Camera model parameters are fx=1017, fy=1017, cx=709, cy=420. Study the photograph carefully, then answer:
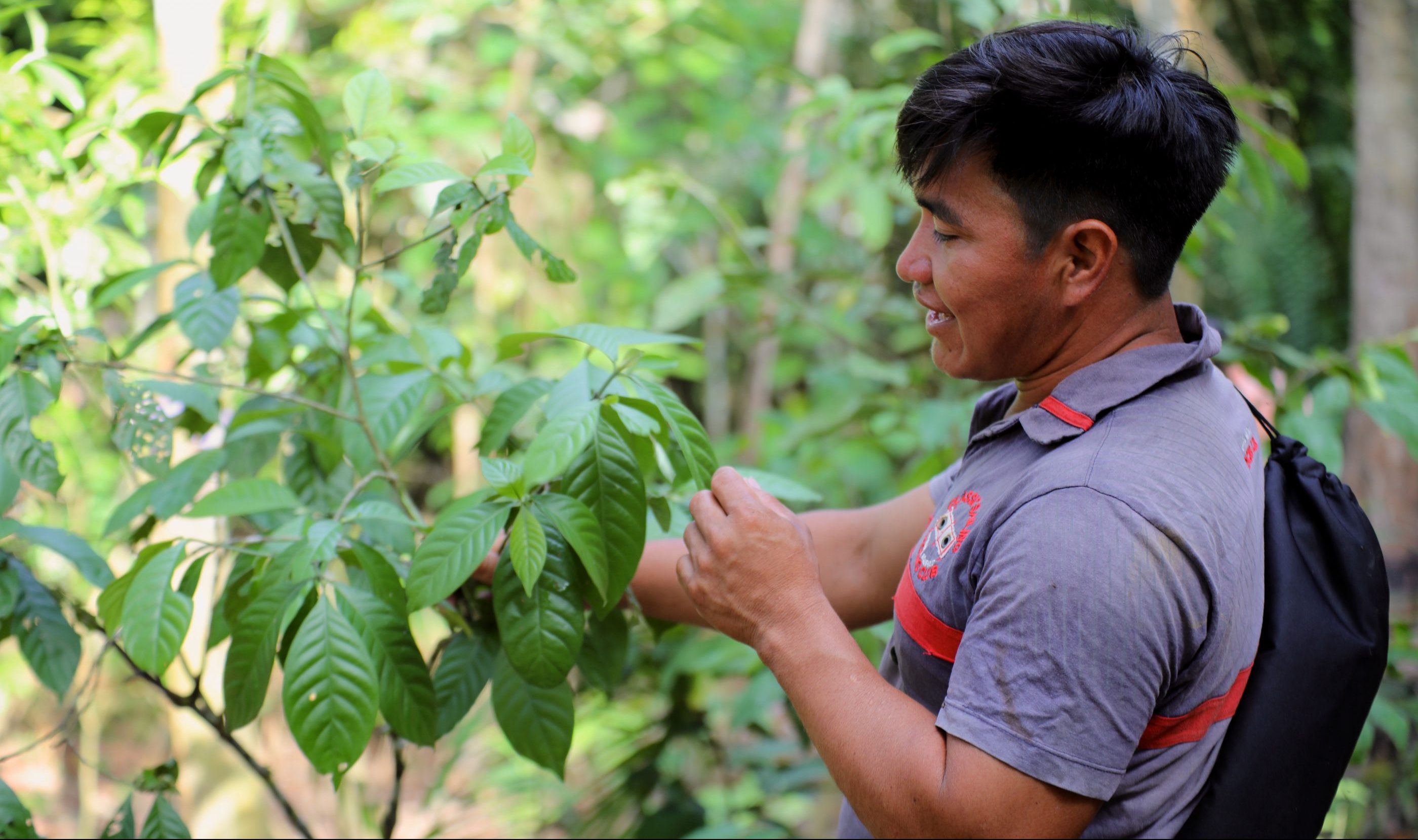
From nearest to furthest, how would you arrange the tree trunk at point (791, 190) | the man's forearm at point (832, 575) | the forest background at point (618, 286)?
1. the man's forearm at point (832, 575)
2. the forest background at point (618, 286)
3. the tree trunk at point (791, 190)

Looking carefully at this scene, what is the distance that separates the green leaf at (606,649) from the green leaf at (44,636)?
0.60 m

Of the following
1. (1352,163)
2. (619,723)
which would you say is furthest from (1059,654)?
(1352,163)

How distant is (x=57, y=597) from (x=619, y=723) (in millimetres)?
1653

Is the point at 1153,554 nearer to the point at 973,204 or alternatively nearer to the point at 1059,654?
the point at 1059,654

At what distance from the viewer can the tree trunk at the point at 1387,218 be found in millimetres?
3604

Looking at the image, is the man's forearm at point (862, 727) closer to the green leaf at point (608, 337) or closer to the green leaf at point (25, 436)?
the green leaf at point (608, 337)

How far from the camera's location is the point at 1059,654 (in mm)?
833

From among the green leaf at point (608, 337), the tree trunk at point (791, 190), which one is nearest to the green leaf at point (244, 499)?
the green leaf at point (608, 337)

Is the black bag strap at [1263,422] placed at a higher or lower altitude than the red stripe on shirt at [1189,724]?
higher

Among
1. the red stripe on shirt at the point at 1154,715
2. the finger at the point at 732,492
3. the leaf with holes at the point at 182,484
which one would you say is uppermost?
the finger at the point at 732,492

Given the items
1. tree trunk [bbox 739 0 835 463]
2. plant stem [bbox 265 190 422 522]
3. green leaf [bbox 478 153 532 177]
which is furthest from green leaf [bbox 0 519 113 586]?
tree trunk [bbox 739 0 835 463]

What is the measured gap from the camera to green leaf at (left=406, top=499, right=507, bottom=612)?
3.26 ft

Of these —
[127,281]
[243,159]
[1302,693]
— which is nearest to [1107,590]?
[1302,693]

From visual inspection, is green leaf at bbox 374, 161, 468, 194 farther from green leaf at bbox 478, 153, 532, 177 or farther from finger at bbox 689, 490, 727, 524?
finger at bbox 689, 490, 727, 524
